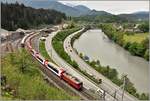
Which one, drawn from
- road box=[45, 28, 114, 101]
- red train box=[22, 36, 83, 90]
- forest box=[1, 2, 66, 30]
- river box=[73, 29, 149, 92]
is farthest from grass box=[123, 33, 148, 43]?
red train box=[22, 36, 83, 90]

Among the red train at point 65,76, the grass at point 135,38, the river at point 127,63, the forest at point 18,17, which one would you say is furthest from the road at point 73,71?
the grass at point 135,38

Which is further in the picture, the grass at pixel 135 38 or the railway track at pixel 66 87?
the grass at pixel 135 38

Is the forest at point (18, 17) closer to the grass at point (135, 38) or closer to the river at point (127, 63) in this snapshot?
the river at point (127, 63)

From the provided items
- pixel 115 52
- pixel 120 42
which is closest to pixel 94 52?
pixel 115 52

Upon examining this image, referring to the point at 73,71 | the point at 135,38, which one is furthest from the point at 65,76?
the point at 135,38

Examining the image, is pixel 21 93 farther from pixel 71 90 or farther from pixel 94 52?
pixel 94 52

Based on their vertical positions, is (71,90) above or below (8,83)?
below

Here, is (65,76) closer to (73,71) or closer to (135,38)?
(73,71)

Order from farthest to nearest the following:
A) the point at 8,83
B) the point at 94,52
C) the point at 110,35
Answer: the point at 110,35 → the point at 94,52 → the point at 8,83

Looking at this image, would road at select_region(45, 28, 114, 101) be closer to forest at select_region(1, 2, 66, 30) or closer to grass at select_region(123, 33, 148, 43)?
forest at select_region(1, 2, 66, 30)

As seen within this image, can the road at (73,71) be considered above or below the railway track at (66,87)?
below

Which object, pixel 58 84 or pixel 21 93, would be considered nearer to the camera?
pixel 21 93
